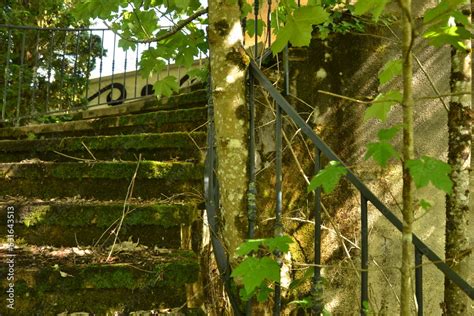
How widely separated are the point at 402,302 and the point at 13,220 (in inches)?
84.2

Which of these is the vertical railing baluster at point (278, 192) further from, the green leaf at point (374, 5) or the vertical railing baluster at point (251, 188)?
Result: the green leaf at point (374, 5)

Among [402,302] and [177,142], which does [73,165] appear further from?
[402,302]

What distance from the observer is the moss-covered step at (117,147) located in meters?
2.97

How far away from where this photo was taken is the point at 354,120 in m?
2.82

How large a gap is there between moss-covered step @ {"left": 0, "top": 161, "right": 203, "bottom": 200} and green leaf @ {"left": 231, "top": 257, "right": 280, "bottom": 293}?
128cm

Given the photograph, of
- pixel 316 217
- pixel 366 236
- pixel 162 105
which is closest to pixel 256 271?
pixel 316 217

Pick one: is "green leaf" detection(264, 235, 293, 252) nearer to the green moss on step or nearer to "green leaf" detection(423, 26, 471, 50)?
"green leaf" detection(423, 26, 471, 50)

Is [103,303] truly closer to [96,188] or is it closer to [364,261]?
[96,188]

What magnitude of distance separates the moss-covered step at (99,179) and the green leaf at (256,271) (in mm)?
1277

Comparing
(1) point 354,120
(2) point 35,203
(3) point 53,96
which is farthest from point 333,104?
(3) point 53,96

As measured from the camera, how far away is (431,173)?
113 centimetres

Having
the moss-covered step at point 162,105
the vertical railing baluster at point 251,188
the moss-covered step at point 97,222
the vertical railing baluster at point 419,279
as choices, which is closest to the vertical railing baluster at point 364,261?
the vertical railing baluster at point 419,279

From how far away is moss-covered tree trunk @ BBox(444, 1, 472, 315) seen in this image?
212 centimetres

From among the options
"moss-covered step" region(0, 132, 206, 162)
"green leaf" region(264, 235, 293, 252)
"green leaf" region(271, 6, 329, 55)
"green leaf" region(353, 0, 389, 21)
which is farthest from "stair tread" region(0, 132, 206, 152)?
"green leaf" region(353, 0, 389, 21)
